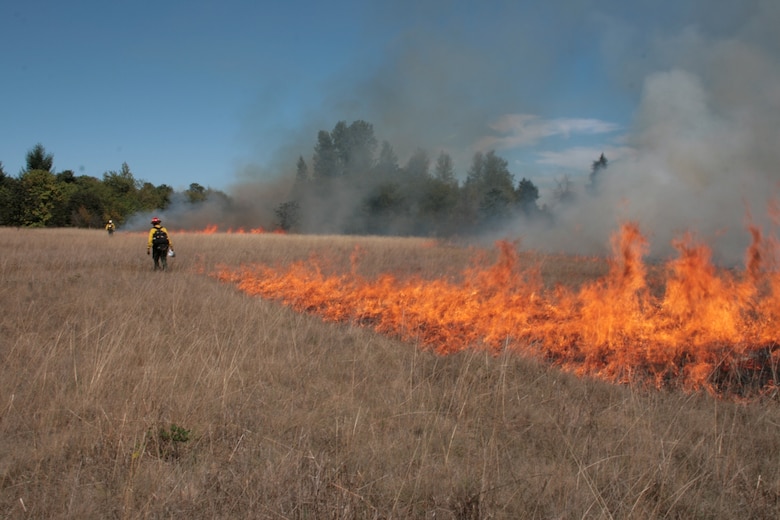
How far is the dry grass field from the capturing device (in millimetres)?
2844

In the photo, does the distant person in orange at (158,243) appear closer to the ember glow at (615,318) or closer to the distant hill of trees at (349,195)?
the ember glow at (615,318)

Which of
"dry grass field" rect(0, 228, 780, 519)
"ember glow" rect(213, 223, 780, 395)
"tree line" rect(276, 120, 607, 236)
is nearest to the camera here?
"dry grass field" rect(0, 228, 780, 519)

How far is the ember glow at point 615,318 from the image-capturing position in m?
6.08

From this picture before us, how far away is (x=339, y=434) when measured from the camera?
3744 millimetres

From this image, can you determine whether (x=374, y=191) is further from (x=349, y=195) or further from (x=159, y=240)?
(x=159, y=240)

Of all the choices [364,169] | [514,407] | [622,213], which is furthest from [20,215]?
[514,407]

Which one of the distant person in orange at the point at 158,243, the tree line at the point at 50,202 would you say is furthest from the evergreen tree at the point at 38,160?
the distant person in orange at the point at 158,243

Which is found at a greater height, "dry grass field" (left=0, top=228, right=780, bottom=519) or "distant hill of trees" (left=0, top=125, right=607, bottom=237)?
"distant hill of trees" (left=0, top=125, right=607, bottom=237)

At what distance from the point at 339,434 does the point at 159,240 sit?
41.9 ft

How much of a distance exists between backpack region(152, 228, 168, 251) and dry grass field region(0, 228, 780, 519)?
787cm

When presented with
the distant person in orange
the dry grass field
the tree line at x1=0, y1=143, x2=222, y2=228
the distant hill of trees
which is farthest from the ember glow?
the tree line at x1=0, y1=143, x2=222, y2=228

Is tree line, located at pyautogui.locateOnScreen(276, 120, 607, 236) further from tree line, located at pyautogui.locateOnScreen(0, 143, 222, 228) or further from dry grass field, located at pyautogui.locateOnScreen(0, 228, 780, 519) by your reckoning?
dry grass field, located at pyautogui.locateOnScreen(0, 228, 780, 519)

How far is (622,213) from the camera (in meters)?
17.1

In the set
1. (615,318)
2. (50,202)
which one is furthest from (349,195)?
(615,318)
